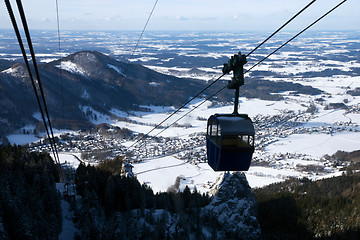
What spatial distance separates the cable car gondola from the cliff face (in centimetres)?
3761

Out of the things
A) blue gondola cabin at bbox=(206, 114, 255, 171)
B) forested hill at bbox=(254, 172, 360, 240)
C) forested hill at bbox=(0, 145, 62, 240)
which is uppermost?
blue gondola cabin at bbox=(206, 114, 255, 171)

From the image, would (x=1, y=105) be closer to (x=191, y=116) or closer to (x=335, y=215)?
(x=191, y=116)

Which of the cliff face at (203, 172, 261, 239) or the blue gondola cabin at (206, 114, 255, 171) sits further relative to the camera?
the cliff face at (203, 172, 261, 239)

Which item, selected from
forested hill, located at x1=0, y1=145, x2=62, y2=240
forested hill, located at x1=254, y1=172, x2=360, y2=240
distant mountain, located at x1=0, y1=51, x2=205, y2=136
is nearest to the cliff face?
forested hill, located at x1=254, y1=172, x2=360, y2=240

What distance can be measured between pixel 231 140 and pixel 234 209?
4350 centimetres

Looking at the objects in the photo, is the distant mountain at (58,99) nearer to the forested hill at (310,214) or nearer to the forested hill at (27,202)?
the forested hill at (27,202)

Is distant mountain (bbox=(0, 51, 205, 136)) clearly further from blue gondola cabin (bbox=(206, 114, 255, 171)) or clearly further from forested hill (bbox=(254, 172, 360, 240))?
blue gondola cabin (bbox=(206, 114, 255, 171))

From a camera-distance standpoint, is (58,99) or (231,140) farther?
(58,99)

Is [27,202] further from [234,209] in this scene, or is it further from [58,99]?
[58,99]

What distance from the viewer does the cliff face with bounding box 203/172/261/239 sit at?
163ft

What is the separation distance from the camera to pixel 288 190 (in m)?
68.2

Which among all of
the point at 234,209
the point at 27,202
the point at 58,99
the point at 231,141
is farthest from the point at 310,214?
the point at 58,99

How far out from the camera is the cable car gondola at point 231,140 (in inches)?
461

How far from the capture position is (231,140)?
12867mm
